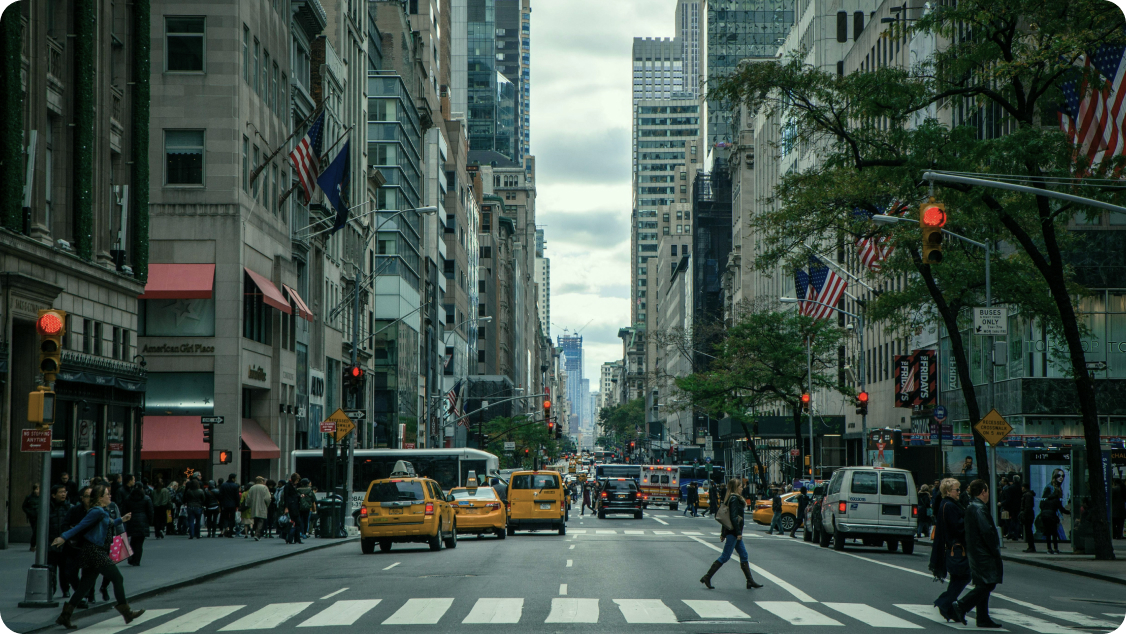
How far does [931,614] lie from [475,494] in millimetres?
22755

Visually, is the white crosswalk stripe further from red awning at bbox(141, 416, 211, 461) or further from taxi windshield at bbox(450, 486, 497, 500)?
red awning at bbox(141, 416, 211, 461)

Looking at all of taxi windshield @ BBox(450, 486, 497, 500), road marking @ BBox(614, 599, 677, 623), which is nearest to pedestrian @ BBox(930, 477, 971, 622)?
road marking @ BBox(614, 599, 677, 623)

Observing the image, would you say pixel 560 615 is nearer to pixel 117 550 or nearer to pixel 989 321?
pixel 117 550

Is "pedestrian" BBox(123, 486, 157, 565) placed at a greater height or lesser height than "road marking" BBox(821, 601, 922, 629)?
greater

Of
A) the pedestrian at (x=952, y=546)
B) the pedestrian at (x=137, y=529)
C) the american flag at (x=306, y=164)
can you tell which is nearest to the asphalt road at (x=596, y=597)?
the pedestrian at (x=952, y=546)

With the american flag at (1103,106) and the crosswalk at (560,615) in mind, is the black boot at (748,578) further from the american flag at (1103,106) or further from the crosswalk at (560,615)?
the american flag at (1103,106)

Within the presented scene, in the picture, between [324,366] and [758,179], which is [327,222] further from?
[758,179]

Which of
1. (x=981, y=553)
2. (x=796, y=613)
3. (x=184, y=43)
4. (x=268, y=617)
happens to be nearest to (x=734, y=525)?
(x=796, y=613)

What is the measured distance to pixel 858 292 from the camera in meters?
76.2

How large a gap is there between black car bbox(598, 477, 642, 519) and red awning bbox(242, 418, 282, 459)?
49.3 feet

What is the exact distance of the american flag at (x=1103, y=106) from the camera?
24.0m

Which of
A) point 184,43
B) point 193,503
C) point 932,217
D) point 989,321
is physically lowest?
point 193,503

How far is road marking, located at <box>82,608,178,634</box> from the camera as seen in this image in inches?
611

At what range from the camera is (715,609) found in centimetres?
1694
